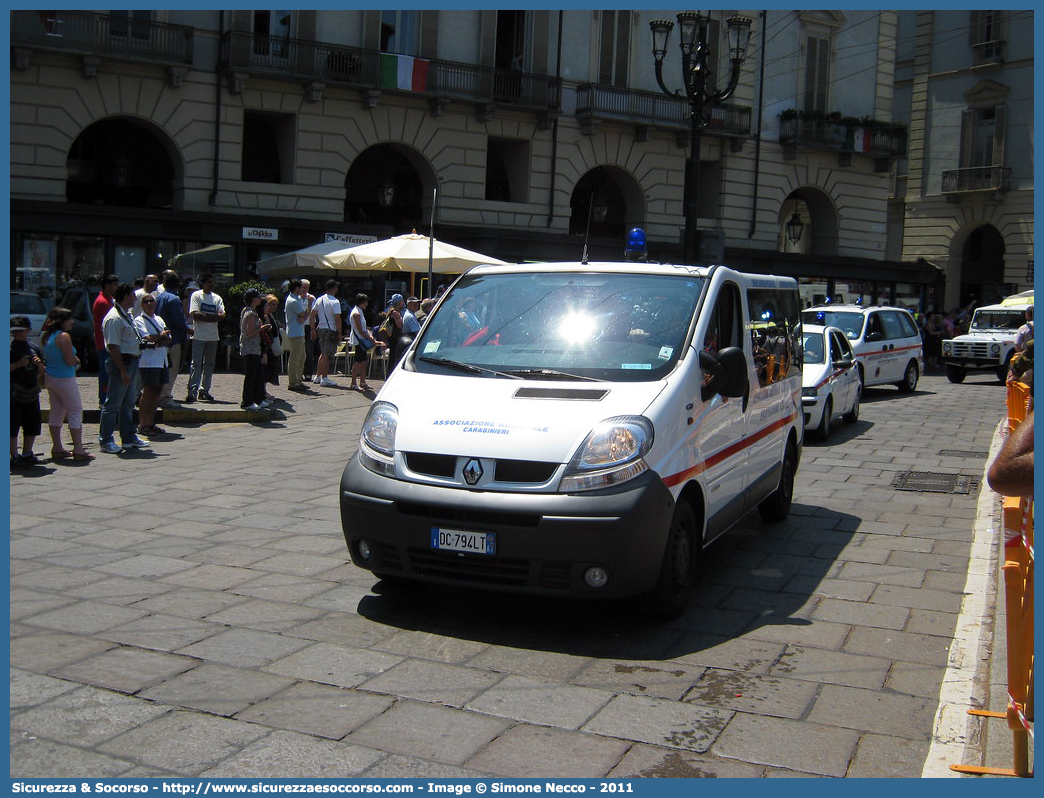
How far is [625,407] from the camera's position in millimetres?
5797

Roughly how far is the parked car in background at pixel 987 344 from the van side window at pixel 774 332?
18.8 meters

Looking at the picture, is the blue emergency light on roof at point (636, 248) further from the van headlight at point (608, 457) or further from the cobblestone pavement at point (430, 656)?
the van headlight at point (608, 457)

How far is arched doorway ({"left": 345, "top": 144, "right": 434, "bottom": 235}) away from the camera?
93.8 ft

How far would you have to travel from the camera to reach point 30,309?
2014 cm

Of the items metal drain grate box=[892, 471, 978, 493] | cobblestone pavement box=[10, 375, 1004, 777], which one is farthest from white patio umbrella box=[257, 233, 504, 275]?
cobblestone pavement box=[10, 375, 1004, 777]

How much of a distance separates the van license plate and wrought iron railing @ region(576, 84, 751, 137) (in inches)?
1018

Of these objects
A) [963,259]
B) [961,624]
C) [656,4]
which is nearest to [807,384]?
[961,624]

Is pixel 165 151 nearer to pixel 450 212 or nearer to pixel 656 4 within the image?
pixel 450 212

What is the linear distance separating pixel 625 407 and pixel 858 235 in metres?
33.9

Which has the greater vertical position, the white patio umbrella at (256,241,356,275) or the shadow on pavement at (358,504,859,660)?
the white patio umbrella at (256,241,356,275)

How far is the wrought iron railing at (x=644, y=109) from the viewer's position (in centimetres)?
3025

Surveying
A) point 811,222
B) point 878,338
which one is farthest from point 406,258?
point 811,222

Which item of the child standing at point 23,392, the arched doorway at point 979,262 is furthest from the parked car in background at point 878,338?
the arched doorway at point 979,262

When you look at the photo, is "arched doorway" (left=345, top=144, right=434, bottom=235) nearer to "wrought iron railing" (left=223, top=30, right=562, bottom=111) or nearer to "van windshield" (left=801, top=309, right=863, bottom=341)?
"wrought iron railing" (left=223, top=30, right=562, bottom=111)
